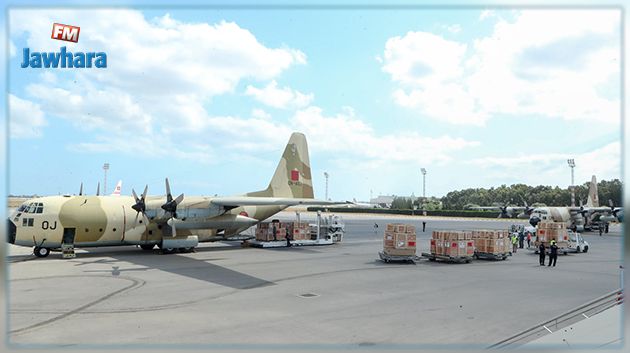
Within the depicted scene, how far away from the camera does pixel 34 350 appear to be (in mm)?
9008

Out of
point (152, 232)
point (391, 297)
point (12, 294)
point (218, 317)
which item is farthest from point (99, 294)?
point (152, 232)

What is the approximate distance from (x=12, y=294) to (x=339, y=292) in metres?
10.2

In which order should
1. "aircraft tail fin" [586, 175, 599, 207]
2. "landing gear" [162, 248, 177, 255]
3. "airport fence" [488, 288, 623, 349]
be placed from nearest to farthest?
"airport fence" [488, 288, 623, 349] → "landing gear" [162, 248, 177, 255] → "aircraft tail fin" [586, 175, 599, 207]

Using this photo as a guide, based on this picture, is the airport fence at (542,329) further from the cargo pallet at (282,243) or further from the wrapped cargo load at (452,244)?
the cargo pallet at (282,243)

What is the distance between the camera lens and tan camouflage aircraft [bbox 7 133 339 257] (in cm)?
2277

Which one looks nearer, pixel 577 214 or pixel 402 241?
pixel 402 241

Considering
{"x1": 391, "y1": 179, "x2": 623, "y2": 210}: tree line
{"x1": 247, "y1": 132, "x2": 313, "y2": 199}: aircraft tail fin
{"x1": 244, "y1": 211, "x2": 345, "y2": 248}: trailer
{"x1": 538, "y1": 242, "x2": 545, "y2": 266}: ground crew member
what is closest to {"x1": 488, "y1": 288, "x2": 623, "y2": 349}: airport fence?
{"x1": 538, "y1": 242, "x2": 545, "y2": 266}: ground crew member

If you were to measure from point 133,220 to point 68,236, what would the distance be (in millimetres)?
3262

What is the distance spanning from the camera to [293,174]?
3350 centimetres

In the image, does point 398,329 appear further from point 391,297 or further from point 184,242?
point 184,242

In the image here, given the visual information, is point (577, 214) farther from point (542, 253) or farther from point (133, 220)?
point (133, 220)

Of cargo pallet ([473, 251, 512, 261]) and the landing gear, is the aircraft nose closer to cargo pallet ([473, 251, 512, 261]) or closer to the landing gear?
the landing gear

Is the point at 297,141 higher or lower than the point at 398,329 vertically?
higher

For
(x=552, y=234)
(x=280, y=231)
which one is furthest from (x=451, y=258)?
(x=280, y=231)
